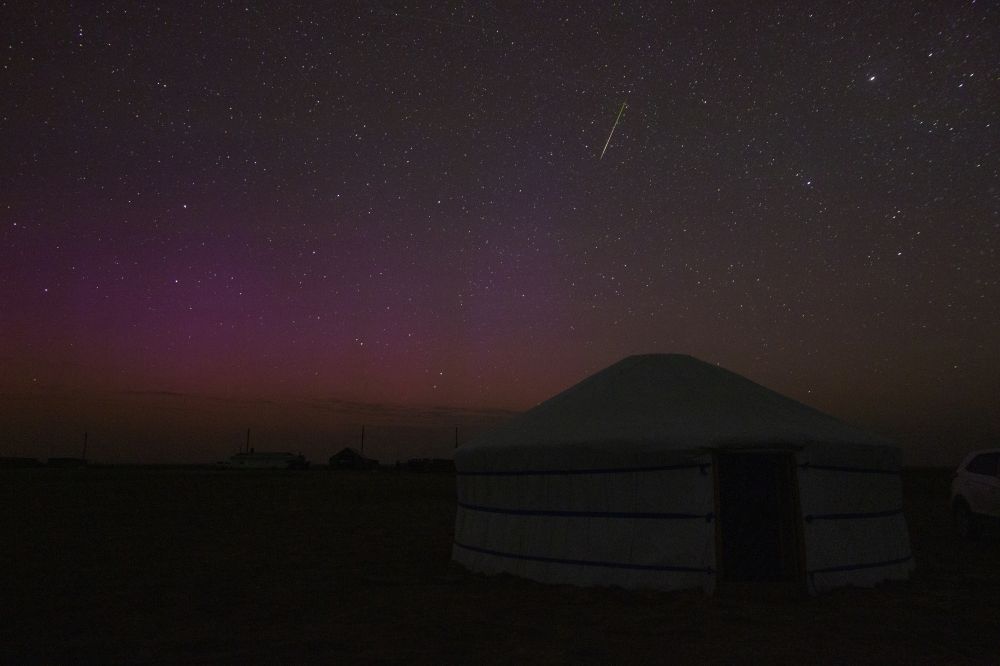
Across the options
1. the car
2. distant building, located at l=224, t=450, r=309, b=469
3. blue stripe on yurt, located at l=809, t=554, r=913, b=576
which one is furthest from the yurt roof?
distant building, located at l=224, t=450, r=309, b=469

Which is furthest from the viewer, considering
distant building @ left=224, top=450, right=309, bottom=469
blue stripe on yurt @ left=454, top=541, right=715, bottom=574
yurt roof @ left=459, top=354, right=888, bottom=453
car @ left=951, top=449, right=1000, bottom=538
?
distant building @ left=224, top=450, right=309, bottom=469

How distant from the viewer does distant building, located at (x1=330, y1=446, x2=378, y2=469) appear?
54.6 metres

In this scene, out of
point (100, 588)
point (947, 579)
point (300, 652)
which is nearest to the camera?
point (300, 652)

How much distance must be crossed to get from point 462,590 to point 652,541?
79.5 inches

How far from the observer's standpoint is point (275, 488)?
28266 mm

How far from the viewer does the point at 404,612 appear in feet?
22.0

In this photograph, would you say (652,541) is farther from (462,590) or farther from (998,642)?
(998,642)

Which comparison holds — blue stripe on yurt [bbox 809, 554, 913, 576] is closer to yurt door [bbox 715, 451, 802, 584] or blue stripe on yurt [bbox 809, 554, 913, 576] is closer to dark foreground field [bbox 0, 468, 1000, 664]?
dark foreground field [bbox 0, 468, 1000, 664]

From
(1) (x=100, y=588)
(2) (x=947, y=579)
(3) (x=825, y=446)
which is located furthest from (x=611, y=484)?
(1) (x=100, y=588)

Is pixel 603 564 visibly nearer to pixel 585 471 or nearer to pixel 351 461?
pixel 585 471

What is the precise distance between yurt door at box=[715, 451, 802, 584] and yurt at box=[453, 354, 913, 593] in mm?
16

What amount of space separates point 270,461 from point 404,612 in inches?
1918

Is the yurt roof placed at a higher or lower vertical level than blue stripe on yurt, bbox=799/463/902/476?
higher

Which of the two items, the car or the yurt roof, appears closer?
the yurt roof
